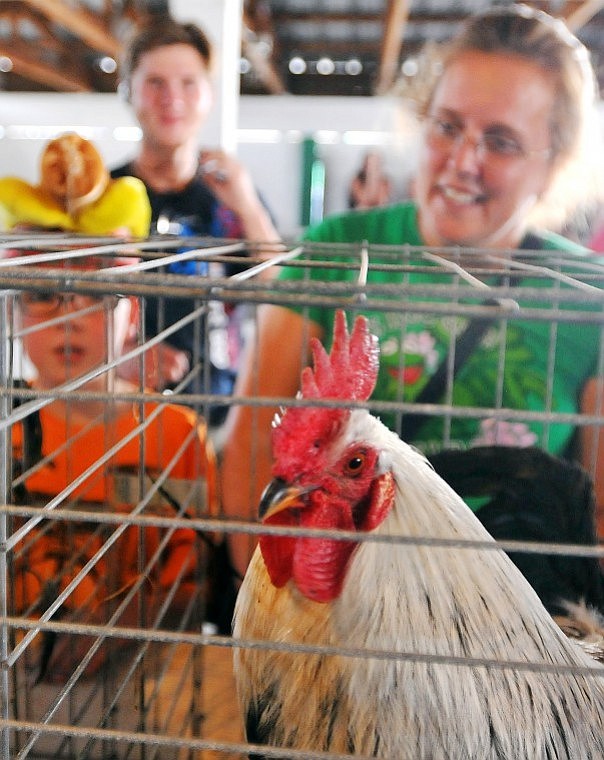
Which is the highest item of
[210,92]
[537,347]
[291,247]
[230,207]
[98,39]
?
[98,39]

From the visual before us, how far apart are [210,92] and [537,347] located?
112 cm

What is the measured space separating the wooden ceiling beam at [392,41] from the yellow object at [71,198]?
2.22m

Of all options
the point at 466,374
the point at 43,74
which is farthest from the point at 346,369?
the point at 43,74

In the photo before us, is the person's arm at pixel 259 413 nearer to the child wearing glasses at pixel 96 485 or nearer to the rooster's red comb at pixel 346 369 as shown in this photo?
the child wearing glasses at pixel 96 485

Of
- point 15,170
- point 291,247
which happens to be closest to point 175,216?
point 291,247

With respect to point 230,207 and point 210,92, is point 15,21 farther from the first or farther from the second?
point 230,207

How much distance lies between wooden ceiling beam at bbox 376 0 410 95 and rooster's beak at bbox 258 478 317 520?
9.10 ft

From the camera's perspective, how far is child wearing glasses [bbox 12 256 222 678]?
102 centimetres

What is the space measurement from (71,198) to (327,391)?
654mm

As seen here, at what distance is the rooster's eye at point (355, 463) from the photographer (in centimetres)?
72

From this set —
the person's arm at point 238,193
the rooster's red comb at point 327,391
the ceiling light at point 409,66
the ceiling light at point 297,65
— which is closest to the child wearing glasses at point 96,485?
the rooster's red comb at point 327,391

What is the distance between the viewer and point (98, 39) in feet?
11.1

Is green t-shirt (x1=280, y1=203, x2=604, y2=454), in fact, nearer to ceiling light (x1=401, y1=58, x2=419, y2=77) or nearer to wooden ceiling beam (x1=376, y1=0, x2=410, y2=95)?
wooden ceiling beam (x1=376, y1=0, x2=410, y2=95)

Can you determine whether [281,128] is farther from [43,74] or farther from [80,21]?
[80,21]
